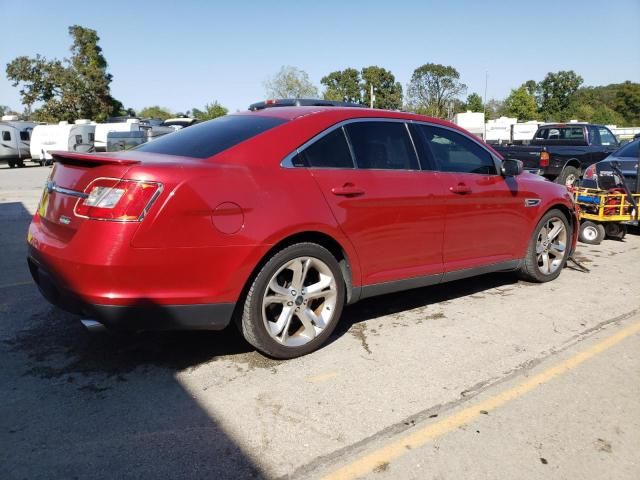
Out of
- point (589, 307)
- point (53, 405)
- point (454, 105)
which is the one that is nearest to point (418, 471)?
point (53, 405)

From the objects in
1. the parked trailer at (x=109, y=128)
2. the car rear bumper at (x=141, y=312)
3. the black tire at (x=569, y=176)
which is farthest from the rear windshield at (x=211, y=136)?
the parked trailer at (x=109, y=128)

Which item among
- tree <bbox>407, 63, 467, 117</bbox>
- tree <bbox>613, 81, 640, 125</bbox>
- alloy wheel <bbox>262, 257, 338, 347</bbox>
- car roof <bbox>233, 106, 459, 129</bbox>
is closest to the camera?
alloy wheel <bbox>262, 257, 338, 347</bbox>

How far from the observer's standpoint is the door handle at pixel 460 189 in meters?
4.28

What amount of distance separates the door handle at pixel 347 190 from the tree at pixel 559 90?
91768 mm

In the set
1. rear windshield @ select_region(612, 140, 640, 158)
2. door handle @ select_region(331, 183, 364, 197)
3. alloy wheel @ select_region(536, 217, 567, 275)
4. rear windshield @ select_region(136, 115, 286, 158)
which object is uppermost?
rear windshield @ select_region(136, 115, 286, 158)

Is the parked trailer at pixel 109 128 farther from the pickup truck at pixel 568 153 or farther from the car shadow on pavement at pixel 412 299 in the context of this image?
the car shadow on pavement at pixel 412 299

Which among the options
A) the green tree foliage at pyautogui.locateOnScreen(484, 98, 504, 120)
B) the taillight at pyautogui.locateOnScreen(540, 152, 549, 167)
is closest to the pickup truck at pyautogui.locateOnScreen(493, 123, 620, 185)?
the taillight at pyautogui.locateOnScreen(540, 152, 549, 167)

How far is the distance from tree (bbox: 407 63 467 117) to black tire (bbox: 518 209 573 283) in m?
59.6

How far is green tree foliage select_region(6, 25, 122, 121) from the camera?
4875 cm

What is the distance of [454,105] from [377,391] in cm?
6906

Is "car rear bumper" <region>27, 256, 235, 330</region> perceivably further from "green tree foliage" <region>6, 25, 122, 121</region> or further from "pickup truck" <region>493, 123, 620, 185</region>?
"green tree foliage" <region>6, 25, 122, 121</region>

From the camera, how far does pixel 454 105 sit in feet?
221

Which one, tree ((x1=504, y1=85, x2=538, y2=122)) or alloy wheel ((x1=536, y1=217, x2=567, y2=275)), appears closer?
alloy wheel ((x1=536, y1=217, x2=567, y2=275))

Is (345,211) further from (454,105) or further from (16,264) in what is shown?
(454,105)
